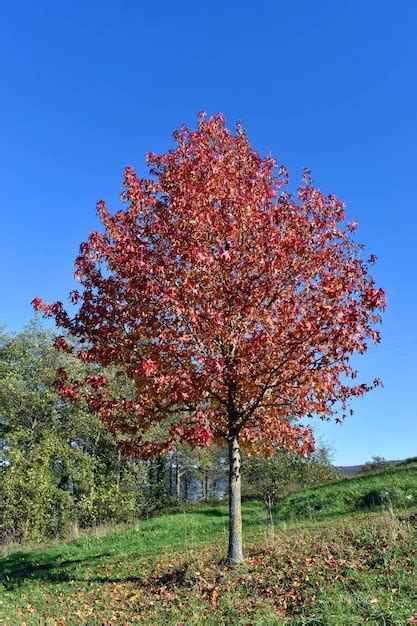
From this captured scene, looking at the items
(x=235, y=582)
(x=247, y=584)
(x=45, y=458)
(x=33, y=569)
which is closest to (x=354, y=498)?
(x=33, y=569)

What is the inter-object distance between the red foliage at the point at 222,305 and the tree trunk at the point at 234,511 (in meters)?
0.42

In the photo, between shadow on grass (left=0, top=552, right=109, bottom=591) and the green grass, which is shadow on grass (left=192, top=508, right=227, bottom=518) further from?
shadow on grass (left=0, top=552, right=109, bottom=591)

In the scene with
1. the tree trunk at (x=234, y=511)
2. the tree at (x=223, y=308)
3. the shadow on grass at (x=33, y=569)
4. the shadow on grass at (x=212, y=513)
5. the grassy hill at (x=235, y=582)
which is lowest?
the shadow on grass at (x=33, y=569)

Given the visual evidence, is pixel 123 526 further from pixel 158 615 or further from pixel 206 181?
pixel 206 181

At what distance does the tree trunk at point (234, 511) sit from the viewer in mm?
11211

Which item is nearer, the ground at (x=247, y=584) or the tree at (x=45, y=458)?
the ground at (x=247, y=584)

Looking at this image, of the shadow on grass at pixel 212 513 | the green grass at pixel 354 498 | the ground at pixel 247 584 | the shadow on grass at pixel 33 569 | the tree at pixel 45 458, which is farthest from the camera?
the tree at pixel 45 458

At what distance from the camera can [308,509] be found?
66.7ft

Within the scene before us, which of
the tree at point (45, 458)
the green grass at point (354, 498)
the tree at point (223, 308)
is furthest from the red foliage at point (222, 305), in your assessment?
the tree at point (45, 458)

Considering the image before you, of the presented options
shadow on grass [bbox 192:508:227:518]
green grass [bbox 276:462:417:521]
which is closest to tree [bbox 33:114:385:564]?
green grass [bbox 276:462:417:521]

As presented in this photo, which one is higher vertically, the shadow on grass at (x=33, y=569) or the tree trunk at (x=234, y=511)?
the tree trunk at (x=234, y=511)

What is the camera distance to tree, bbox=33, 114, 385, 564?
10297mm

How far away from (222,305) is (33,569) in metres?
11.4

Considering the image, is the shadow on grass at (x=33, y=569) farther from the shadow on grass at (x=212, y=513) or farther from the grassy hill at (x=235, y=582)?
the shadow on grass at (x=212, y=513)
